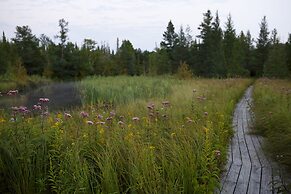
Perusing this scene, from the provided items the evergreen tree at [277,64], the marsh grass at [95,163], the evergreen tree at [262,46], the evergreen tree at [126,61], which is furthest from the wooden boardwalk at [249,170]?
the evergreen tree at [262,46]

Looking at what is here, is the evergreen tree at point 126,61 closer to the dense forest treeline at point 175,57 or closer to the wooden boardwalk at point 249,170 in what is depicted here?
the dense forest treeline at point 175,57

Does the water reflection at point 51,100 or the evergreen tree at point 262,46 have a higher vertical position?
the evergreen tree at point 262,46

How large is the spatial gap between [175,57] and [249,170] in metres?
35.8

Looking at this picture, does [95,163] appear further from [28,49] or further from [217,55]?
[28,49]

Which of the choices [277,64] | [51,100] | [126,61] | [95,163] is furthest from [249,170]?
[126,61]

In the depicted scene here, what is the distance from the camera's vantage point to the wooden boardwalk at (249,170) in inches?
132

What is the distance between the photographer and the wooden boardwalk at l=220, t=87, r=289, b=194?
11.0 feet

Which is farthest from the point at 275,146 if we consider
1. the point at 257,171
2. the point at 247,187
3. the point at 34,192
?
the point at 34,192

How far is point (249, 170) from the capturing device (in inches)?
156

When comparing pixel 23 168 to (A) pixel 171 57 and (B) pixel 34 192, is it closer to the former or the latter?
(B) pixel 34 192

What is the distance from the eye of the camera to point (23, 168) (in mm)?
3055

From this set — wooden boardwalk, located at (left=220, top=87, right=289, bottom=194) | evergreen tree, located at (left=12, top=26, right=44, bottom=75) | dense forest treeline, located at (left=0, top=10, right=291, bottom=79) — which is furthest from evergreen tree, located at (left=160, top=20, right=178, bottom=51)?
wooden boardwalk, located at (left=220, top=87, right=289, bottom=194)

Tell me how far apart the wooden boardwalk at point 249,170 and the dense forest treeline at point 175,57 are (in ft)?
84.7

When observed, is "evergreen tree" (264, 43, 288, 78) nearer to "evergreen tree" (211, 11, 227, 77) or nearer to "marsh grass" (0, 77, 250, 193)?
"evergreen tree" (211, 11, 227, 77)
